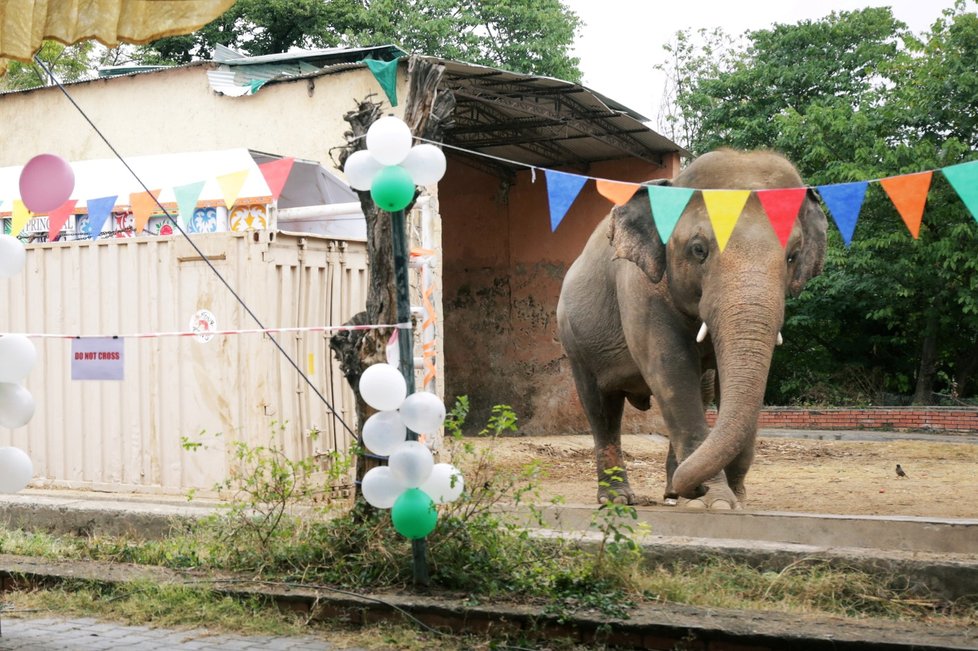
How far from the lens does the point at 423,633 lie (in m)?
5.64

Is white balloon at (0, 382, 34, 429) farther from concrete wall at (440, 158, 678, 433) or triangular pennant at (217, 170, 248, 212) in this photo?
concrete wall at (440, 158, 678, 433)

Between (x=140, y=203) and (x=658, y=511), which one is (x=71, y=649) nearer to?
(x=658, y=511)

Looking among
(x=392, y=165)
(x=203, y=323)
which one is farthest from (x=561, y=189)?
(x=203, y=323)

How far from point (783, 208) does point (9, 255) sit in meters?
4.83

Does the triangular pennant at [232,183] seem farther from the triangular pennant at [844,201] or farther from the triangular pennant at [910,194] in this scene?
the triangular pennant at [910,194]

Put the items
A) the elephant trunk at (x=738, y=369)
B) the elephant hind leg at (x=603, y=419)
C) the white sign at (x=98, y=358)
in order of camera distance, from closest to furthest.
Answer: the elephant trunk at (x=738, y=369) < the white sign at (x=98, y=358) < the elephant hind leg at (x=603, y=419)

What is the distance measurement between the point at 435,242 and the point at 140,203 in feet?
13.2

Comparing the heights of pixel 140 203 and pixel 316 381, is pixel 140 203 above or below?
above

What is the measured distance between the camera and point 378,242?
6.60 metres

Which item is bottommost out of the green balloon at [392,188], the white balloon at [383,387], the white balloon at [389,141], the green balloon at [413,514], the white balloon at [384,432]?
the green balloon at [413,514]

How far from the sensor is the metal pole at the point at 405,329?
6066 mm

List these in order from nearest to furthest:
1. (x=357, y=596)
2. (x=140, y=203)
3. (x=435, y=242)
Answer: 1. (x=357, y=596)
2. (x=140, y=203)
3. (x=435, y=242)

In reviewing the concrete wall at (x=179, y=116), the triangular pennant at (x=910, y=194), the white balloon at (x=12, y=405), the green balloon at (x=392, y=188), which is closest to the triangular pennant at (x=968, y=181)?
the triangular pennant at (x=910, y=194)

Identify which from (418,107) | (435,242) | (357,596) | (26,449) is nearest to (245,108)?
(435,242)
